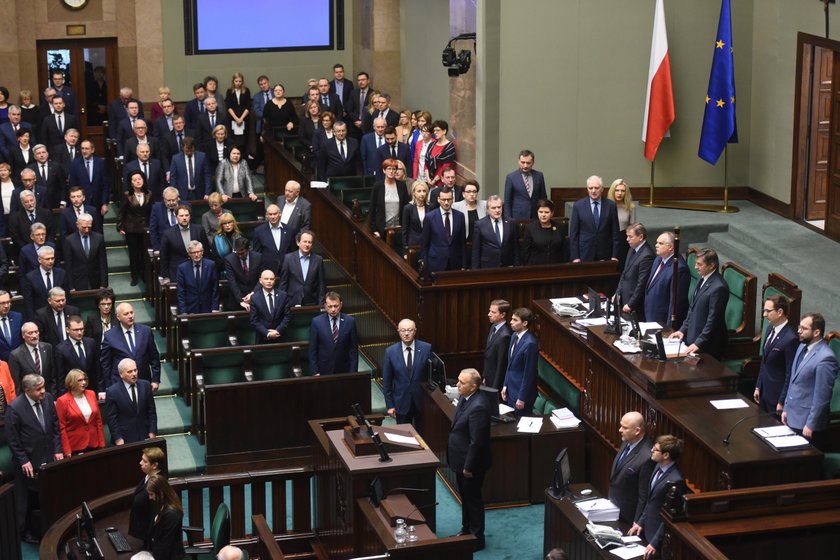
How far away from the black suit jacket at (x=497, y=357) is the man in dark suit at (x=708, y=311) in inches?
45.5

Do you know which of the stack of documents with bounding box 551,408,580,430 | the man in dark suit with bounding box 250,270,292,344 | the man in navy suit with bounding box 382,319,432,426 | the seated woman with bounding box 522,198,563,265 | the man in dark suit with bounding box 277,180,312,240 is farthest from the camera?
the man in dark suit with bounding box 277,180,312,240

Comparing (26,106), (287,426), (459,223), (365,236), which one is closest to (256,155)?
(26,106)

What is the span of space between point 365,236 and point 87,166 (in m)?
3.09

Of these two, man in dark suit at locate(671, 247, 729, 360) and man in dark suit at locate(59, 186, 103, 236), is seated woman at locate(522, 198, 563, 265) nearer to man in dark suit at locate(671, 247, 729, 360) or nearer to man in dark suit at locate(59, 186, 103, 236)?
man in dark suit at locate(671, 247, 729, 360)

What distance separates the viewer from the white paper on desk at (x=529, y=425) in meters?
8.79

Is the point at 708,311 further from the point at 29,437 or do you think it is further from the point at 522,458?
the point at 29,437

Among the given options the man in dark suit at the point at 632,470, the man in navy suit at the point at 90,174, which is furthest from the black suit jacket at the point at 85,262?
the man in dark suit at the point at 632,470

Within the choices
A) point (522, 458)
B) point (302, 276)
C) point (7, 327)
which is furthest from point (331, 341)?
point (7, 327)

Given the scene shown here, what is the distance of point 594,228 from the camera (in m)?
10.7

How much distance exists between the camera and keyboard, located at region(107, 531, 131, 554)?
7.23 meters

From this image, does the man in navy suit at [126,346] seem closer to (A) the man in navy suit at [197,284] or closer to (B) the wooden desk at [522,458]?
(A) the man in navy suit at [197,284]

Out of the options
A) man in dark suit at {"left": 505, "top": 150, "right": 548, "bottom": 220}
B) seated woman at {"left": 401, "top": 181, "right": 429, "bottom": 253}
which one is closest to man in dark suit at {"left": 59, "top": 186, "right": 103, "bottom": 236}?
seated woman at {"left": 401, "top": 181, "right": 429, "bottom": 253}

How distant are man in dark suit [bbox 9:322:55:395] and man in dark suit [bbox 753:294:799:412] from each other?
4.89 m

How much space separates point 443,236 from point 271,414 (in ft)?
7.40
